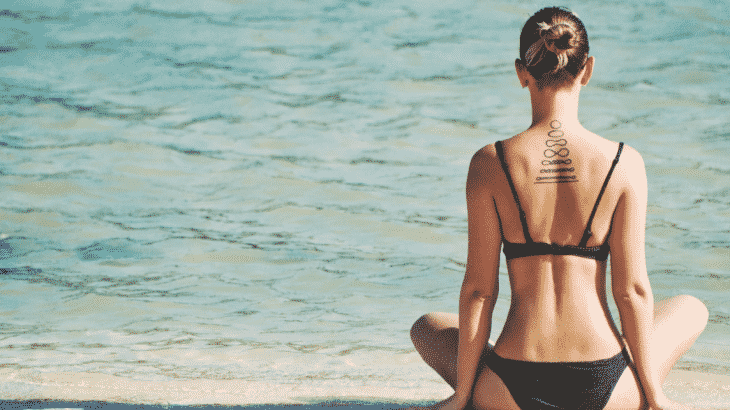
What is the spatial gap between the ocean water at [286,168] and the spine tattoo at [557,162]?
6.08ft

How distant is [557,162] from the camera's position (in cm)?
204

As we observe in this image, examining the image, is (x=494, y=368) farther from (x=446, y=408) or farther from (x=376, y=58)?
(x=376, y=58)

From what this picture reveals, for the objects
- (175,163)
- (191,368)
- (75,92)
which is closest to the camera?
(191,368)

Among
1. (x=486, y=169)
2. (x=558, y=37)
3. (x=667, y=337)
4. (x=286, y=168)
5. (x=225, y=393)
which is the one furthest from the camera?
(x=286, y=168)

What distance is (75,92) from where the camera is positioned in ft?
47.4

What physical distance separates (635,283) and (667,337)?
0.30 meters

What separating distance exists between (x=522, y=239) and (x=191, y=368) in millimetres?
2724

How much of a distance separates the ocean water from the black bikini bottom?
5.23 feet

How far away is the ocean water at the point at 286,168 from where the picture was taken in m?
5.45

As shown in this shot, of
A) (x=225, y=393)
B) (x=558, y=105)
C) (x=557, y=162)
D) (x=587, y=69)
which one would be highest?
(x=587, y=69)

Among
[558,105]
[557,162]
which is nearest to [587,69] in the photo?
[558,105]

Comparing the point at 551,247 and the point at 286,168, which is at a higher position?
the point at 551,247

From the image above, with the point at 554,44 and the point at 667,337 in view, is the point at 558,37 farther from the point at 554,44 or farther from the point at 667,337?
the point at 667,337

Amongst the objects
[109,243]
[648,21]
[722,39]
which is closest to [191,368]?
[109,243]
